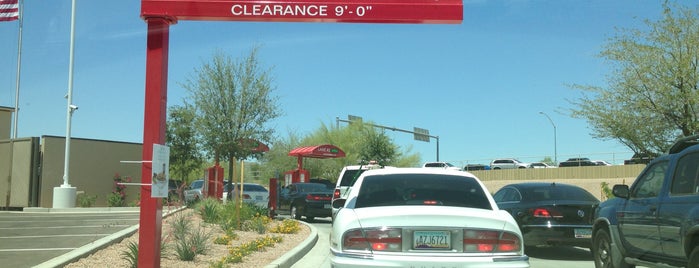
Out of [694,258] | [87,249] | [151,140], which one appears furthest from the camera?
[87,249]

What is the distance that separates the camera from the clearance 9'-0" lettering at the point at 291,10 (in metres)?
8.38

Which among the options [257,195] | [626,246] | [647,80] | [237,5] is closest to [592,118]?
[647,80]

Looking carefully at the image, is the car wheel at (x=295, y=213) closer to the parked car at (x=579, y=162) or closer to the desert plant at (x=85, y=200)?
the desert plant at (x=85, y=200)

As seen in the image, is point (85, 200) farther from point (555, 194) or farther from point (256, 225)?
point (555, 194)

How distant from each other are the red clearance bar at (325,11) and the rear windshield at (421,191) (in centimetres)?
222

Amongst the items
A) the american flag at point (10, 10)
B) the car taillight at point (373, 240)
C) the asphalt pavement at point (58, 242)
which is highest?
the american flag at point (10, 10)

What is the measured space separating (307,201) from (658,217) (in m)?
15.6

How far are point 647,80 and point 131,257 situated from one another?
19.4 metres

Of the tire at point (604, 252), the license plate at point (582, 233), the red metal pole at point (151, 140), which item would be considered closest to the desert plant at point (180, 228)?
the red metal pole at point (151, 140)

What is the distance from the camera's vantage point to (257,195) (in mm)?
24672

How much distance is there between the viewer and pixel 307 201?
2208cm

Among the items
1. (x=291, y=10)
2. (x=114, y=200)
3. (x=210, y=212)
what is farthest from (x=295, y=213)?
(x=291, y=10)

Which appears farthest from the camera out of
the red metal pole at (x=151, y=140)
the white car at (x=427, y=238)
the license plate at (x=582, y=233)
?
the license plate at (x=582, y=233)

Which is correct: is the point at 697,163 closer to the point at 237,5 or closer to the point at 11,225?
the point at 237,5
